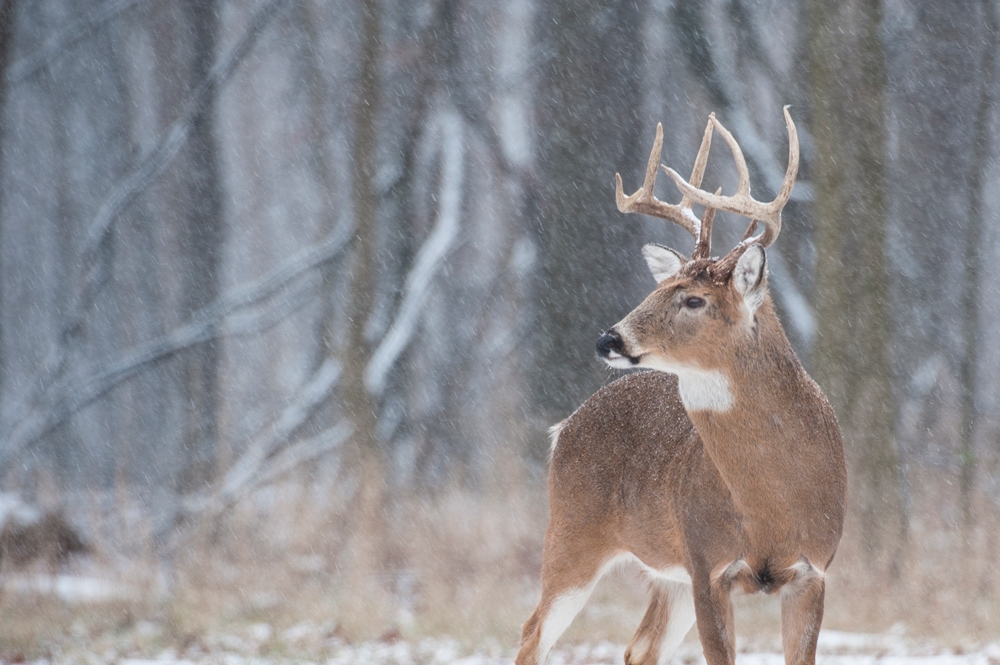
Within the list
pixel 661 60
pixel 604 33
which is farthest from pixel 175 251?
pixel 604 33

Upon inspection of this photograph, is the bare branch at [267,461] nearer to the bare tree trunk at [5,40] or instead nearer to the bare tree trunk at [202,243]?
the bare tree trunk at [202,243]

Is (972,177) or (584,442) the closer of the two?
(584,442)

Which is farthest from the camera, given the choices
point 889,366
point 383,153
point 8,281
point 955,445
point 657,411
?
point 8,281

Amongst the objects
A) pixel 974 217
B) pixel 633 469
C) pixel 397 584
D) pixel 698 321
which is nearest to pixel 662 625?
pixel 633 469

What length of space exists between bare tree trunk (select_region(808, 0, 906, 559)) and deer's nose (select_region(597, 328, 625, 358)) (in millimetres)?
4321

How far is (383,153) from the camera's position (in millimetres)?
14258

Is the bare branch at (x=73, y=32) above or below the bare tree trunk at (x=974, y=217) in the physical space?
above

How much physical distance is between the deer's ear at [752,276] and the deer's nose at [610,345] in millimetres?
446

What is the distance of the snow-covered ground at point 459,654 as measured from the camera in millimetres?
5668

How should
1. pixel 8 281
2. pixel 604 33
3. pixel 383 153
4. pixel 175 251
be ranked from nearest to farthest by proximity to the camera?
pixel 604 33 → pixel 383 153 → pixel 175 251 → pixel 8 281

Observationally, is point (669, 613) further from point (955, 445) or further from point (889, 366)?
point (955, 445)

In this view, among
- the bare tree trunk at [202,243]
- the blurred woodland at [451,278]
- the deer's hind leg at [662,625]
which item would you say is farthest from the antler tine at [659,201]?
the bare tree trunk at [202,243]

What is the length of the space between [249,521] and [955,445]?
6.46 meters

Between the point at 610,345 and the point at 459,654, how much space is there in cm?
308
